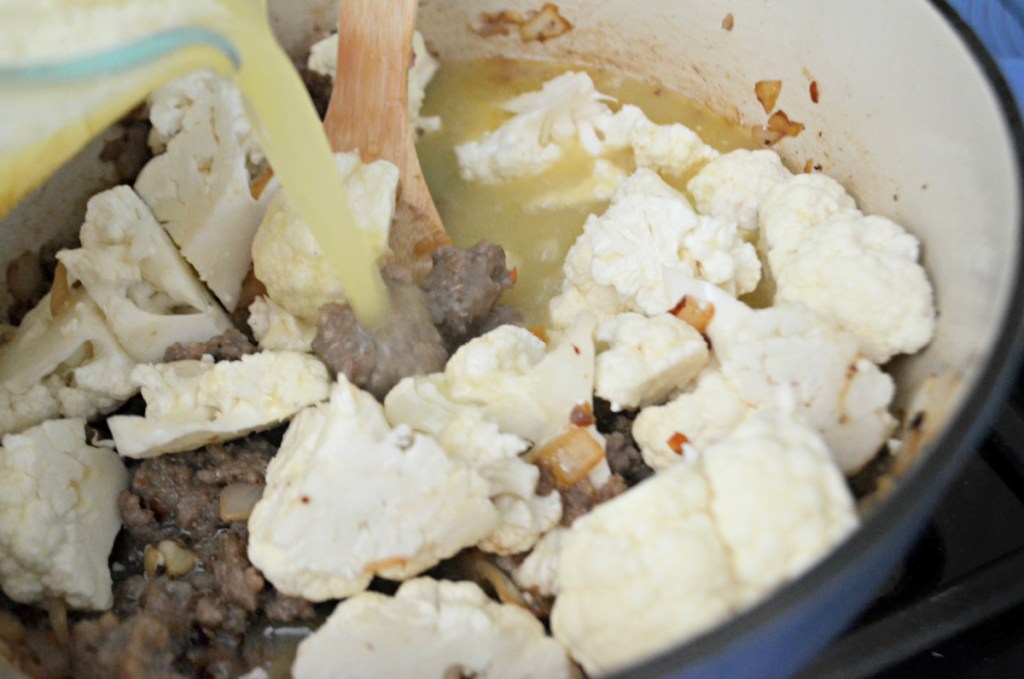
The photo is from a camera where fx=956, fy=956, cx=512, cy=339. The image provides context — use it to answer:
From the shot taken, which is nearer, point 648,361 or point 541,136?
point 648,361

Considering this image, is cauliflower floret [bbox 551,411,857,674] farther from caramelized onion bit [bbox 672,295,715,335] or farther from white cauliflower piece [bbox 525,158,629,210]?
Result: white cauliflower piece [bbox 525,158,629,210]

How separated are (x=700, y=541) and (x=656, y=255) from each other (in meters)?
0.70

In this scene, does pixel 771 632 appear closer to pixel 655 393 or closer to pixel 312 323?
pixel 655 393

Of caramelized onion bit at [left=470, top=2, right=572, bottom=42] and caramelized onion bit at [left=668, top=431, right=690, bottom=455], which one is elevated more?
caramelized onion bit at [left=470, top=2, right=572, bottom=42]

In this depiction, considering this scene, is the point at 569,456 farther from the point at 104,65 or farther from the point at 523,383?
the point at 104,65

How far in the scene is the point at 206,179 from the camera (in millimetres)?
1924

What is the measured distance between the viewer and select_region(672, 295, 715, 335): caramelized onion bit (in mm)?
1616

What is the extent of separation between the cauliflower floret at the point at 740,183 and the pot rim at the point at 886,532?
752 mm

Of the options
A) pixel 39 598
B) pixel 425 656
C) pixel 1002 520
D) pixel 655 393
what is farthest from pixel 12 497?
pixel 1002 520

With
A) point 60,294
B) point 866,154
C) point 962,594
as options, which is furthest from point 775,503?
point 60,294

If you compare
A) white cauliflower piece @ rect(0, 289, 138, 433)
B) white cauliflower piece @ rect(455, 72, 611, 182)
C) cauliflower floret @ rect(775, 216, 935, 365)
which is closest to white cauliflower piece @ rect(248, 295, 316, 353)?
white cauliflower piece @ rect(0, 289, 138, 433)

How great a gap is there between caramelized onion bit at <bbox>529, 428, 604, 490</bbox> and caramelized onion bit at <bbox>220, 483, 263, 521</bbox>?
482mm

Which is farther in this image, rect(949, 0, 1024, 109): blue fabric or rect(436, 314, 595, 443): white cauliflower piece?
rect(949, 0, 1024, 109): blue fabric

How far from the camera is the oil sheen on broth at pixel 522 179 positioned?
6.61ft
